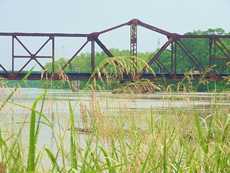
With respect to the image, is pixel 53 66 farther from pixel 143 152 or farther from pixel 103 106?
pixel 143 152

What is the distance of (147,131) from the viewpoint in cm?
444

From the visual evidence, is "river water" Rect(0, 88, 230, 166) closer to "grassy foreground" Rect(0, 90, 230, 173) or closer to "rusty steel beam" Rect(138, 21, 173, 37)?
"grassy foreground" Rect(0, 90, 230, 173)

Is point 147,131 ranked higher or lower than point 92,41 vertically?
lower

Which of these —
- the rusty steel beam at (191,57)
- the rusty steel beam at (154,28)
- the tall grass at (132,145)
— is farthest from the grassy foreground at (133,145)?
the rusty steel beam at (154,28)

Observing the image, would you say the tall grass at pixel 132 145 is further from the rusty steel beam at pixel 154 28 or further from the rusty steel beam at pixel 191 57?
the rusty steel beam at pixel 154 28

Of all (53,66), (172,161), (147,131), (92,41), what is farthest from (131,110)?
(92,41)

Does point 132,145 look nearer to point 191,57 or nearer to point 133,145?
point 133,145

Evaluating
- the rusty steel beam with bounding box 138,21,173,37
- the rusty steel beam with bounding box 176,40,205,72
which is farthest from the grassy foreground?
the rusty steel beam with bounding box 138,21,173,37

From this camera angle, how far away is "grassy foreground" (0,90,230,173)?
346cm

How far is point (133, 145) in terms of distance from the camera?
4039 millimetres

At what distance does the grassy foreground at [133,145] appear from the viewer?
11.3 feet

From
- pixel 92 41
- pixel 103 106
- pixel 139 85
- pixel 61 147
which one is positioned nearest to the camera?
pixel 61 147

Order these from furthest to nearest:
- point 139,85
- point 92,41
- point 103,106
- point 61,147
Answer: point 92,41, point 103,106, point 139,85, point 61,147

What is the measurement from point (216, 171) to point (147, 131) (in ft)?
Answer: 2.48
